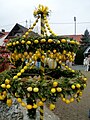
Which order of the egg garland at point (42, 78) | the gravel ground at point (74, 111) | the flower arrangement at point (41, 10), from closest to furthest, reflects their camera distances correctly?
1. the egg garland at point (42, 78)
2. the flower arrangement at point (41, 10)
3. the gravel ground at point (74, 111)

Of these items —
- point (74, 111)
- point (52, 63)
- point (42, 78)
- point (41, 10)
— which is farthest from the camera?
point (74, 111)

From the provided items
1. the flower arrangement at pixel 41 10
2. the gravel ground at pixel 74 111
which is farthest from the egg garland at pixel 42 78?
the gravel ground at pixel 74 111

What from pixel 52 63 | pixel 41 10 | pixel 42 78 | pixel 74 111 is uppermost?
pixel 41 10

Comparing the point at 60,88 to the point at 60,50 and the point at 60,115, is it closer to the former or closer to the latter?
the point at 60,50

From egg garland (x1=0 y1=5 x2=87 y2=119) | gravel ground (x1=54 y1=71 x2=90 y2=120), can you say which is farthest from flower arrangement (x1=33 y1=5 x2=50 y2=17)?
gravel ground (x1=54 y1=71 x2=90 y2=120)

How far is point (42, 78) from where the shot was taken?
3.39m

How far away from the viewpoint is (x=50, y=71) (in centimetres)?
396

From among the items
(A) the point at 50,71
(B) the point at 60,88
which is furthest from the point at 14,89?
(A) the point at 50,71

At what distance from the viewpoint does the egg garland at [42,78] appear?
9.80 feet

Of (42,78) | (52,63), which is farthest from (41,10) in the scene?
(42,78)

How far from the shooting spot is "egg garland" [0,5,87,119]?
299 cm

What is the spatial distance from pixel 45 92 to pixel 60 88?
164mm

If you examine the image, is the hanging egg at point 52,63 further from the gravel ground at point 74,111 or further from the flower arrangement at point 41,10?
the gravel ground at point 74,111

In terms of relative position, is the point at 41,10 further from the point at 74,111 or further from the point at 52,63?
the point at 74,111
